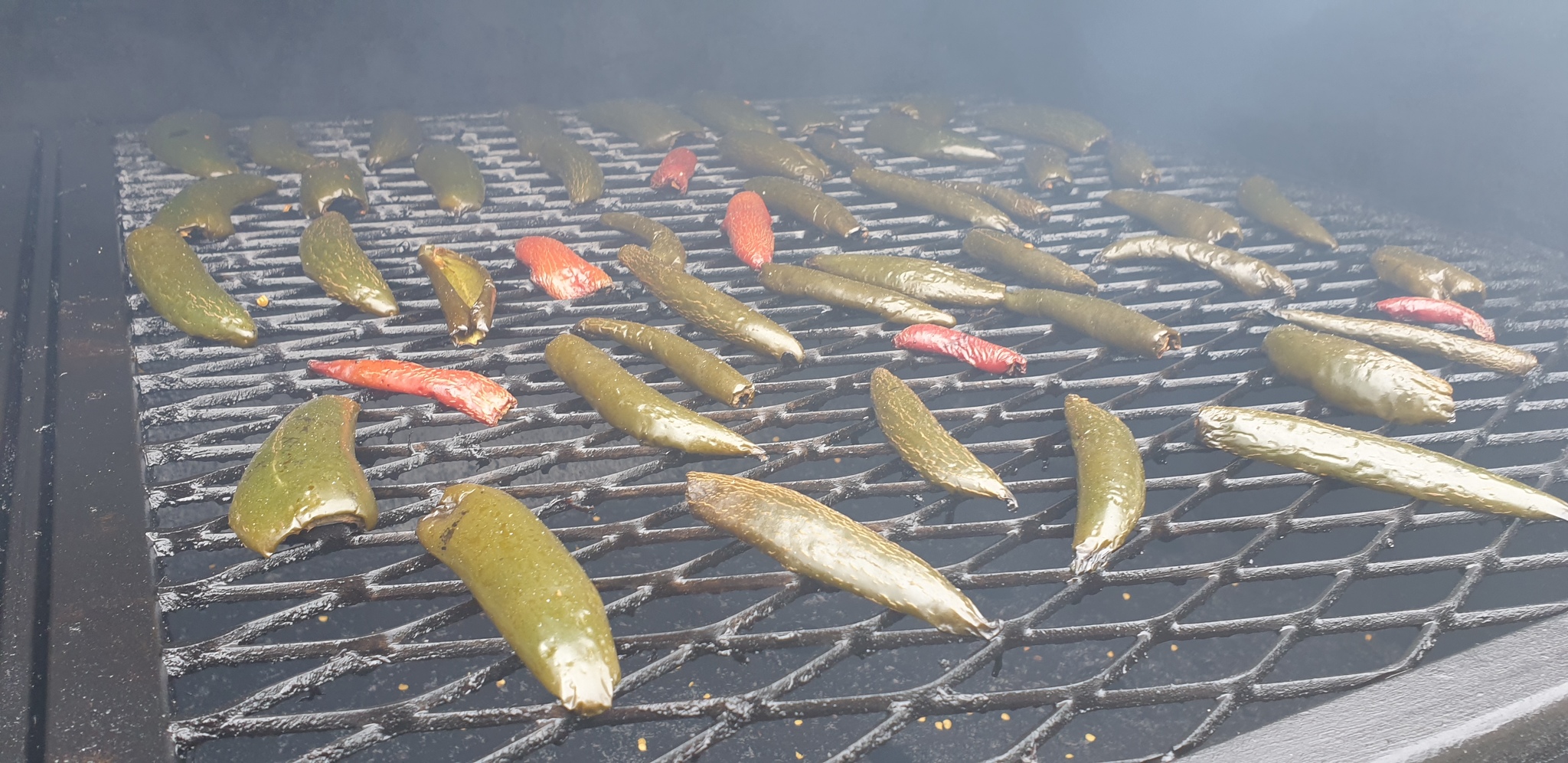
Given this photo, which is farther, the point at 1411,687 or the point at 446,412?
the point at 446,412

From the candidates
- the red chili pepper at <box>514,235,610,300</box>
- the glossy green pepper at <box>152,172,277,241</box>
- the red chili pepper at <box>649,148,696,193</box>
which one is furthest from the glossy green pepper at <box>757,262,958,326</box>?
the glossy green pepper at <box>152,172,277,241</box>

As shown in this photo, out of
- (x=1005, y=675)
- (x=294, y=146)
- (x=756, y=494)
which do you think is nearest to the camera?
(x=756, y=494)

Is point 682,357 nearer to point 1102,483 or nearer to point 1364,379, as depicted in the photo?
point 1102,483

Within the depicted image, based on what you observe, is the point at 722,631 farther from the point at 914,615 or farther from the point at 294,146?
the point at 294,146

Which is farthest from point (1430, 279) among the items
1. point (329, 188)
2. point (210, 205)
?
point (210, 205)

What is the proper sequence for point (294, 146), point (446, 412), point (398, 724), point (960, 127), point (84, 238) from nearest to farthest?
1. point (398, 724)
2. point (446, 412)
3. point (84, 238)
4. point (294, 146)
5. point (960, 127)

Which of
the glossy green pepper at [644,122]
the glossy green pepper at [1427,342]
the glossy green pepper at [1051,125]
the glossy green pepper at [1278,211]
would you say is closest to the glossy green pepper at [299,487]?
the glossy green pepper at [644,122]

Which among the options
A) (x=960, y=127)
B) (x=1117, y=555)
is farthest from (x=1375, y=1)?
(x=1117, y=555)
